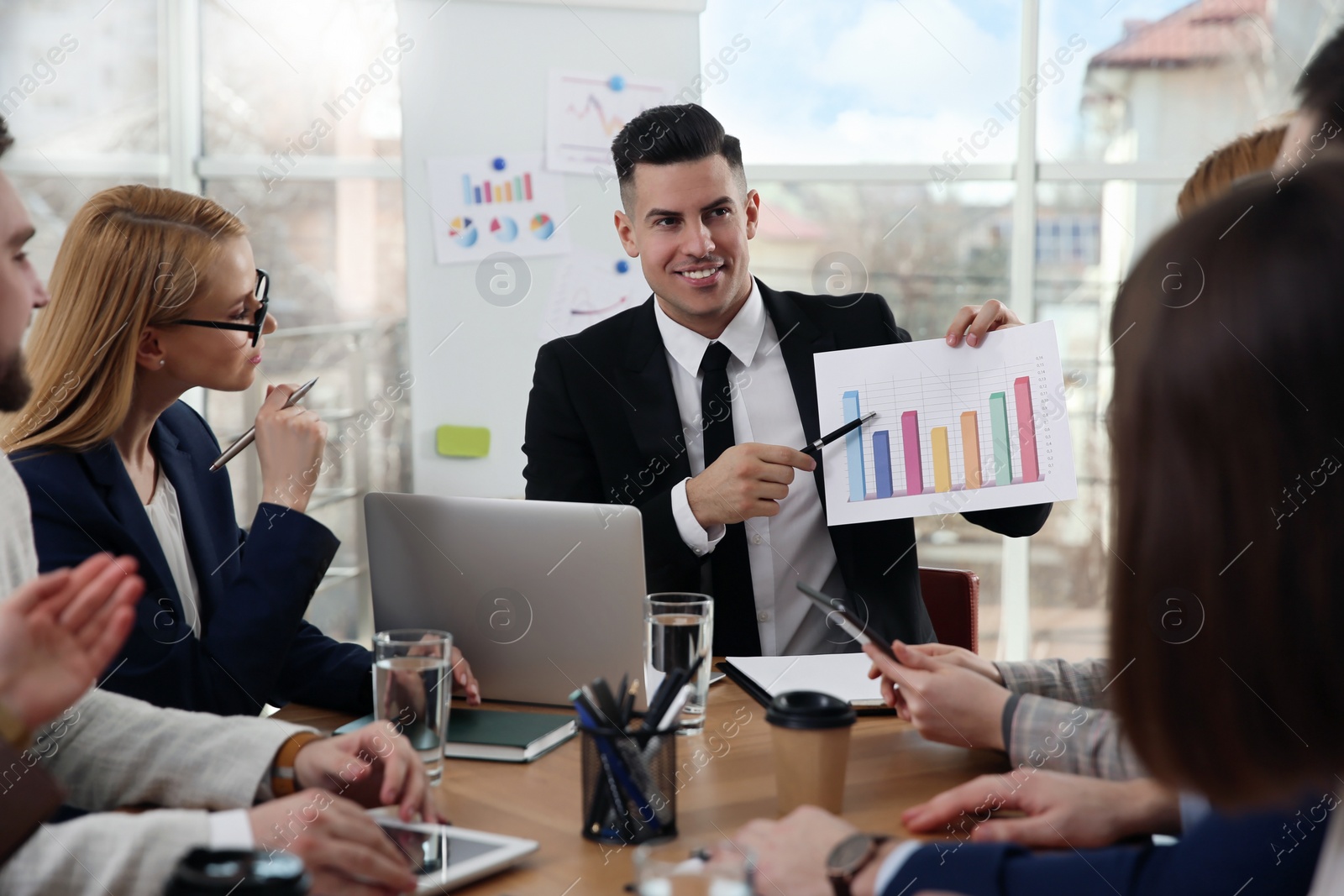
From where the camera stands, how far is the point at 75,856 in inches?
39.2

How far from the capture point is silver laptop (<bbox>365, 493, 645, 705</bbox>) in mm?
1447

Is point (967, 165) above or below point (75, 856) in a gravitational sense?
above

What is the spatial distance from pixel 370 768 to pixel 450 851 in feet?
0.56

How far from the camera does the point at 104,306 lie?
171 centimetres

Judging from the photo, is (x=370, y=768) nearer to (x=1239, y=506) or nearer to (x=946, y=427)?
(x=1239, y=506)

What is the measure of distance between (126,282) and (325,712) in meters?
0.72

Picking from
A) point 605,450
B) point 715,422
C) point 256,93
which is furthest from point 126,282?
point 256,93

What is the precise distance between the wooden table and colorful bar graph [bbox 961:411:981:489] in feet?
1.56

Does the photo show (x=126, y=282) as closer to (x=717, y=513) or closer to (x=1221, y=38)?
(x=717, y=513)

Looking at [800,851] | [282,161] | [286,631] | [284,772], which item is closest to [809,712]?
[800,851]

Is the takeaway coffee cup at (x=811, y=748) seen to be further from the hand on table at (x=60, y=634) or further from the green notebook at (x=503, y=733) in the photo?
the hand on table at (x=60, y=634)

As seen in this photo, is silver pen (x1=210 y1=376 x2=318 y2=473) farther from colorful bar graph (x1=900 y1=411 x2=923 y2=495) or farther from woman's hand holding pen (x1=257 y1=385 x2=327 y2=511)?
colorful bar graph (x1=900 y1=411 x2=923 y2=495)

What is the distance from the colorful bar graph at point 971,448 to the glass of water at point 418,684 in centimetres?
92

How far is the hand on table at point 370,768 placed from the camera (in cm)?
116
